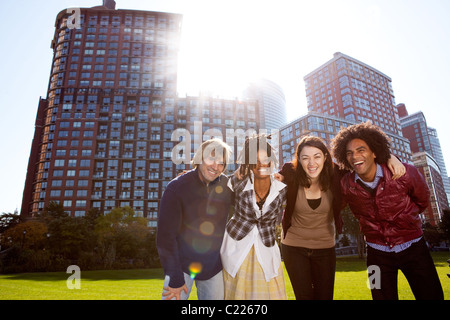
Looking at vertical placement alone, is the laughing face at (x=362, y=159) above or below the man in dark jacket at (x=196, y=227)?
above

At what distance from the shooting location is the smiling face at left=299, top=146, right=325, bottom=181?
3855 mm

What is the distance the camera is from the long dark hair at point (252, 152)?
368 cm

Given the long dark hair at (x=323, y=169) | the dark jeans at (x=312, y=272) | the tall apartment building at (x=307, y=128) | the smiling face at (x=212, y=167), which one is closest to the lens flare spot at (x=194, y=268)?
the smiling face at (x=212, y=167)

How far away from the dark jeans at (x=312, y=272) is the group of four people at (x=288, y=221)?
0.04 feet

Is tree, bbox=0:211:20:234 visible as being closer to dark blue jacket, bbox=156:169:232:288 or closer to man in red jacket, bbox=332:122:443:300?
dark blue jacket, bbox=156:169:232:288

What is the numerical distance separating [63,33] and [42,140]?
40.6 meters

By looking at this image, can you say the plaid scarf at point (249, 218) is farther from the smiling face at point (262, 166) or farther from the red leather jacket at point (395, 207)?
the red leather jacket at point (395, 207)

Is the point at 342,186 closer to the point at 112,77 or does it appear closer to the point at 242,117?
the point at 242,117

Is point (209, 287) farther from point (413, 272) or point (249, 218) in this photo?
point (413, 272)

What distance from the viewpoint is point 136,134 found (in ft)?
272

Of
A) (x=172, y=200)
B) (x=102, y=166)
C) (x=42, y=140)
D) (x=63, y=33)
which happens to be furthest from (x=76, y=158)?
(x=172, y=200)

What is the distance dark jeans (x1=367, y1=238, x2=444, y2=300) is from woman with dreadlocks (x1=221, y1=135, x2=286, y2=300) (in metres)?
1.34

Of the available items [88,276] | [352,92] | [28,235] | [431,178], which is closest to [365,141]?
[88,276]

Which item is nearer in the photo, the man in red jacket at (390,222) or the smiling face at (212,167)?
the man in red jacket at (390,222)
